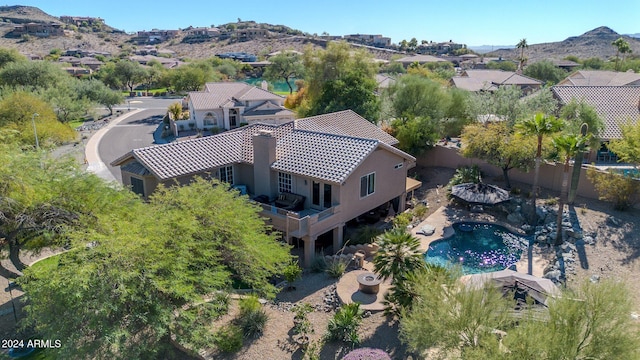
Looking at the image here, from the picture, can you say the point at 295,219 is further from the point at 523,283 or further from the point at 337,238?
the point at 523,283

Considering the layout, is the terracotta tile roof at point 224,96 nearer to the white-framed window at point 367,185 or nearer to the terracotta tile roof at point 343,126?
the terracotta tile roof at point 343,126

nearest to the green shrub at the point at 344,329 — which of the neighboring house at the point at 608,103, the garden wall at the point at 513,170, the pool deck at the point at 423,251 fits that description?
the pool deck at the point at 423,251

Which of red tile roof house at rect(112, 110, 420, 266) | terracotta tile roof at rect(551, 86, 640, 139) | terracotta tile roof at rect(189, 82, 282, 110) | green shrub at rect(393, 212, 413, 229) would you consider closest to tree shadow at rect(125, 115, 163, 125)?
terracotta tile roof at rect(189, 82, 282, 110)

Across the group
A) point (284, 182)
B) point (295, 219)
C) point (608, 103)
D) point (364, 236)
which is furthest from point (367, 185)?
point (608, 103)

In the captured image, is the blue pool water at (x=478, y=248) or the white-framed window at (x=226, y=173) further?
the white-framed window at (x=226, y=173)

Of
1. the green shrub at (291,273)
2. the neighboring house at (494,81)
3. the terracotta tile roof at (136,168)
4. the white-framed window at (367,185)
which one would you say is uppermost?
the neighboring house at (494,81)

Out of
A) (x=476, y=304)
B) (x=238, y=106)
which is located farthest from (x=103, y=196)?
(x=238, y=106)
